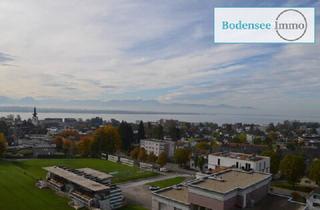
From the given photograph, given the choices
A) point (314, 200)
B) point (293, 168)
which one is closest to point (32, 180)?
point (314, 200)

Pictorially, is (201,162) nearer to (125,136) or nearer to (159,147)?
(159,147)

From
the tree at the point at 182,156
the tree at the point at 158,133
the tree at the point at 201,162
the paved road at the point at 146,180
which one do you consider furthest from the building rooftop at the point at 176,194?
the tree at the point at 158,133

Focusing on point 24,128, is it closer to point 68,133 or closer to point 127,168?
point 68,133

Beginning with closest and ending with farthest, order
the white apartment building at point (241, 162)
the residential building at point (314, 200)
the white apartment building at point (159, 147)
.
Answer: the residential building at point (314, 200) < the white apartment building at point (241, 162) < the white apartment building at point (159, 147)

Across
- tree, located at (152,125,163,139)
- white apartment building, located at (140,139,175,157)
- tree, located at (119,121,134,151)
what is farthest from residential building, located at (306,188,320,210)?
tree, located at (152,125,163,139)

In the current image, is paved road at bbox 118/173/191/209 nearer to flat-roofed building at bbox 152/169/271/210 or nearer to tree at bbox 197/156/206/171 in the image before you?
flat-roofed building at bbox 152/169/271/210

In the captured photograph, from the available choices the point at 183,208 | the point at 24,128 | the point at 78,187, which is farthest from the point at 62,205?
the point at 24,128

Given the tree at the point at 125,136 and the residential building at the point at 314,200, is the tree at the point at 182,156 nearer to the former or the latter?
the tree at the point at 125,136
